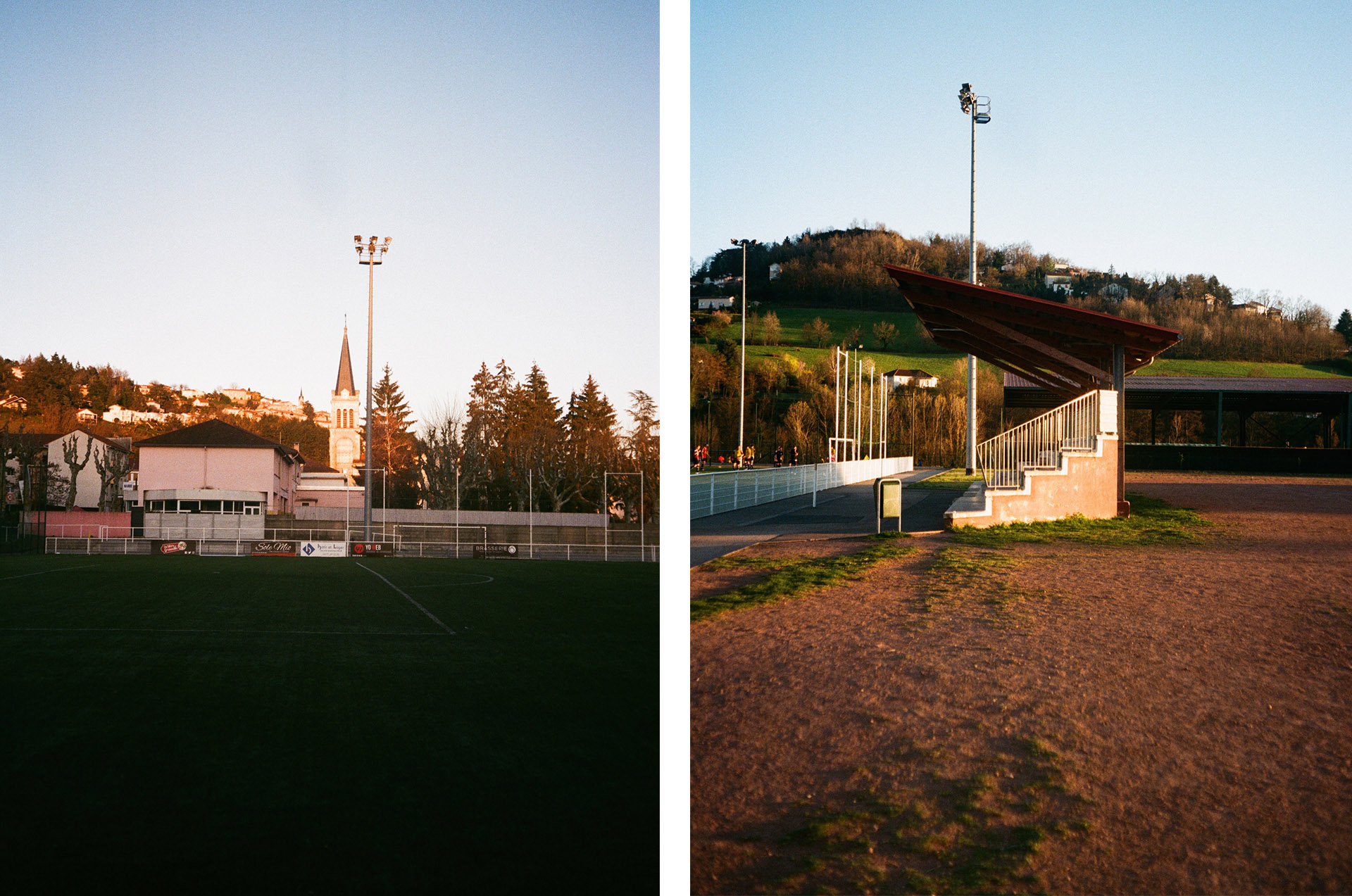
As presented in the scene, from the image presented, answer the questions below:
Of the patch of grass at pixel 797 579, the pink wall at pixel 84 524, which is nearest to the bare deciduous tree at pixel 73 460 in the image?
the pink wall at pixel 84 524

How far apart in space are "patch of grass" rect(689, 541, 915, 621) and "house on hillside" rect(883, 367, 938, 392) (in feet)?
28.6

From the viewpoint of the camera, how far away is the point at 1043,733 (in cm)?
293

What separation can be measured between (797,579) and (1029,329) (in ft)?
15.2

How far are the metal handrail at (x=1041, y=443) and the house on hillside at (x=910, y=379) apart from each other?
20.1 ft

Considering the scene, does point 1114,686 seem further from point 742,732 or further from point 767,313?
point 767,313

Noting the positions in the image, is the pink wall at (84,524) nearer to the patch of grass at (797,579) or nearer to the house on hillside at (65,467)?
the house on hillside at (65,467)

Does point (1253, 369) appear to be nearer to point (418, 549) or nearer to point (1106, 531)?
point (1106, 531)

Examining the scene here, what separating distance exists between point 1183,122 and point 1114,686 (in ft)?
9.01

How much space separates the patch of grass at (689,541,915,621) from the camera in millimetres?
4617

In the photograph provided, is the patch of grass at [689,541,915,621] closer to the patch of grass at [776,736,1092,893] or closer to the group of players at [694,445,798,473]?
the group of players at [694,445,798,473]

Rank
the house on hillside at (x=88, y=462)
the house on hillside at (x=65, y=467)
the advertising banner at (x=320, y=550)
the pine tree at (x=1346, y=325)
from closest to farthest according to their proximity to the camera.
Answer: the pine tree at (x=1346, y=325) → the advertising banner at (x=320, y=550) → the house on hillside at (x=65, y=467) → the house on hillside at (x=88, y=462)

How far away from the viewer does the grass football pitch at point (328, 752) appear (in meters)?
3.01

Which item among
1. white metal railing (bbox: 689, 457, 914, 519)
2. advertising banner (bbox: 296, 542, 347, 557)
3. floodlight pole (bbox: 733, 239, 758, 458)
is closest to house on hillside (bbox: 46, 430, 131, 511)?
advertising banner (bbox: 296, 542, 347, 557)

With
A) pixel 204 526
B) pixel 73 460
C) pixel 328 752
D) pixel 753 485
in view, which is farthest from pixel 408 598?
pixel 73 460
